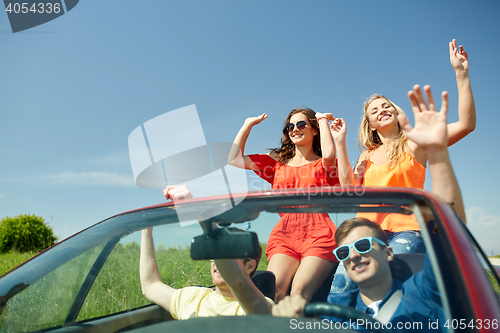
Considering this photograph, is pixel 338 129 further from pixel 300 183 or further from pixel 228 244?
pixel 228 244

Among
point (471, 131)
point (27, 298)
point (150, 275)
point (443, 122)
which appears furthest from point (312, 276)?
point (471, 131)

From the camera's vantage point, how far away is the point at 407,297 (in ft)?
3.50

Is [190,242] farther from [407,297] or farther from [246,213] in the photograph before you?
[407,297]

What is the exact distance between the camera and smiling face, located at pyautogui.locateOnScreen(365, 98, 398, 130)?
8.86 ft

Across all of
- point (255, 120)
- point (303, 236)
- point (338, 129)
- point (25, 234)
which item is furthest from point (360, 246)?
point (25, 234)

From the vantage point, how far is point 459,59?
2340 millimetres

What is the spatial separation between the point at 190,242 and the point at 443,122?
1174 mm

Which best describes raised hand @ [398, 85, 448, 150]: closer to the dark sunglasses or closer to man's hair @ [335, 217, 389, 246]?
man's hair @ [335, 217, 389, 246]

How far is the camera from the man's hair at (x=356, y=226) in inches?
49.1

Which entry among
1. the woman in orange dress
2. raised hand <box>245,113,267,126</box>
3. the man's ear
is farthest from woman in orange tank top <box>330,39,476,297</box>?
raised hand <box>245,113,267,126</box>

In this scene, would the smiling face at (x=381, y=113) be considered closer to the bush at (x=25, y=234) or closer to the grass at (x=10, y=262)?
the grass at (x=10, y=262)

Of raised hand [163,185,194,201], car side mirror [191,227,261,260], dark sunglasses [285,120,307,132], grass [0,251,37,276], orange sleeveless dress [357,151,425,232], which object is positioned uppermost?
dark sunglasses [285,120,307,132]

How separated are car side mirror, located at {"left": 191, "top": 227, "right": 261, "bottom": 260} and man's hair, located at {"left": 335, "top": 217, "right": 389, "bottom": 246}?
36cm

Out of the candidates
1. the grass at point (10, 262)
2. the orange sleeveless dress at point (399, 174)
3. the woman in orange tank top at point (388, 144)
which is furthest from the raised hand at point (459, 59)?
the grass at point (10, 262)
